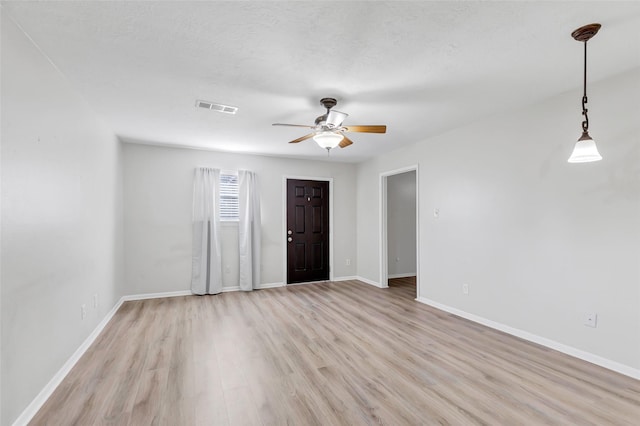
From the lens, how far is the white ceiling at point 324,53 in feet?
5.87

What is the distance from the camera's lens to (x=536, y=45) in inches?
84.4

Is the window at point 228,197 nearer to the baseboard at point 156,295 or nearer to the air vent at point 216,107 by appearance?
the baseboard at point 156,295

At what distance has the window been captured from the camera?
544 centimetres

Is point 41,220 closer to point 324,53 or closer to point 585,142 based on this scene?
point 324,53

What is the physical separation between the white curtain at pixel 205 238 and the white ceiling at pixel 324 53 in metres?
1.78

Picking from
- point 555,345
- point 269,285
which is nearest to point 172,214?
point 269,285

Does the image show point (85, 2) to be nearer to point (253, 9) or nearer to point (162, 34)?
point (162, 34)

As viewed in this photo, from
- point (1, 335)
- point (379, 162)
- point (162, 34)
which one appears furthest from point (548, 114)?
point (1, 335)

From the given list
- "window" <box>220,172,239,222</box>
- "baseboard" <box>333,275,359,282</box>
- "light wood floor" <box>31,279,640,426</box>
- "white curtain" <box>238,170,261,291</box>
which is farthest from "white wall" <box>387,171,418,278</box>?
"window" <box>220,172,239,222</box>

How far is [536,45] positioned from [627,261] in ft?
6.41

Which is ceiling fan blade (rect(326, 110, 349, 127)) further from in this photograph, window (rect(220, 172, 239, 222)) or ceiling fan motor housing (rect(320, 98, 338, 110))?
window (rect(220, 172, 239, 222))

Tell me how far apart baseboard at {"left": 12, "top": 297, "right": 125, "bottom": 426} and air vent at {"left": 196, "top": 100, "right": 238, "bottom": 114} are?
105 inches

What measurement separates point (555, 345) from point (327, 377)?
2334 mm

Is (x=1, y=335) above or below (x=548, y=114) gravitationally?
below
